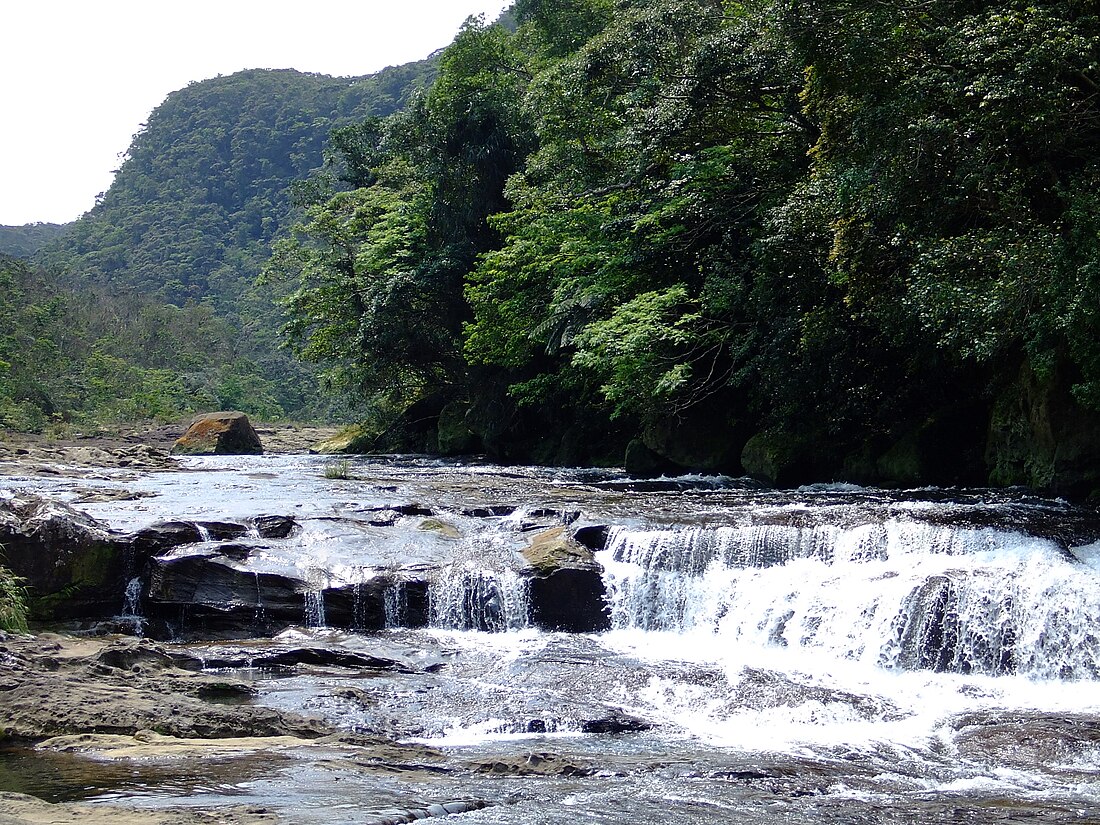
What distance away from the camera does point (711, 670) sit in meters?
10.7

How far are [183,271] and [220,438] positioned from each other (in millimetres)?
56798

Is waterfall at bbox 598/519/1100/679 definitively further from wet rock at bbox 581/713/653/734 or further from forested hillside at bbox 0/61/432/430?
forested hillside at bbox 0/61/432/430

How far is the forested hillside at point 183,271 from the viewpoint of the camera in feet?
165

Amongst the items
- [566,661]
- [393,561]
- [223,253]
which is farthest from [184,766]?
[223,253]

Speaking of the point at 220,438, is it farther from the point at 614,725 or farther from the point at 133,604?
the point at 614,725

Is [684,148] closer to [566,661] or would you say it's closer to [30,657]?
[566,661]

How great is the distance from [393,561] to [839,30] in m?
9.70

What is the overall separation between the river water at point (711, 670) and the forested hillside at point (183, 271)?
32859 millimetres

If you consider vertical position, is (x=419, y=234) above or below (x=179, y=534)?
above

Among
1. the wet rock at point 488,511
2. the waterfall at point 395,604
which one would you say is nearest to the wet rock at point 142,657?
the waterfall at point 395,604

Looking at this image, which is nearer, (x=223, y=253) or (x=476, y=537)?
(x=476, y=537)

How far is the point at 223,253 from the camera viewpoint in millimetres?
89750

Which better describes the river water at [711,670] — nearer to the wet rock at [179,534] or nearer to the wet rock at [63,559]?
the wet rock at [179,534]

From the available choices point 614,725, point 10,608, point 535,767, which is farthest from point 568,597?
point 10,608
